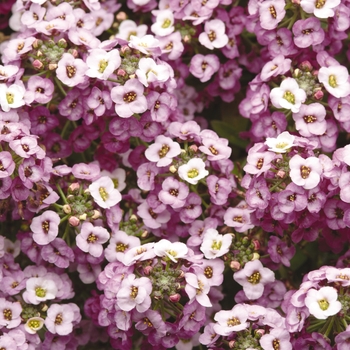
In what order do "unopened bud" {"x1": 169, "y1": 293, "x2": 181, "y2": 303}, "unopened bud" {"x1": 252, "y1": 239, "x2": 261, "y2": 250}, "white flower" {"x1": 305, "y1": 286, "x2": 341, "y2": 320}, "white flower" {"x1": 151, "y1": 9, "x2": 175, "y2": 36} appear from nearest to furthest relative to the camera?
"white flower" {"x1": 305, "y1": 286, "x2": 341, "y2": 320}
"unopened bud" {"x1": 169, "y1": 293, "x2": 181, "y2": 303}
"unopened bud" {"x1": 252, "y1": 239, "x2": 261, "y2": 250}
"white flower" {"x1": 151, "y1": 9, "x2": 175, "y2": 36}

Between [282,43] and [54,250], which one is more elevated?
[282,43]

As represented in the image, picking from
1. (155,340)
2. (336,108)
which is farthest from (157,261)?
(336,108)

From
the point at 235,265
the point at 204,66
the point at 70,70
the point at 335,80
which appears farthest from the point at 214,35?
the point at 235,265

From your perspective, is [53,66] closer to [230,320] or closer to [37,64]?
[37,64]

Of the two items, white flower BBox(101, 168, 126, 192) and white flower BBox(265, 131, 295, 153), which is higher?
white flower BBox(265, 131, 295, 153)

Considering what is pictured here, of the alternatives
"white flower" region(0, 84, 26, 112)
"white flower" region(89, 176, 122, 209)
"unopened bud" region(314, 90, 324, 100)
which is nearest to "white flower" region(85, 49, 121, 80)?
"white flower" region(0, 84, 26, 112)

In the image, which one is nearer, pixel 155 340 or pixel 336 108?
pixel 155 340

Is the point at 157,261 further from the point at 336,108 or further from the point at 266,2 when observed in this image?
the point at 266,2

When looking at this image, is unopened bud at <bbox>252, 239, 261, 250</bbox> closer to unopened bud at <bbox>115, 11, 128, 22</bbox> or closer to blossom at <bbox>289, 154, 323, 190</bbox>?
blossom at <bbox>289, 154, 323, 190</bbox>
